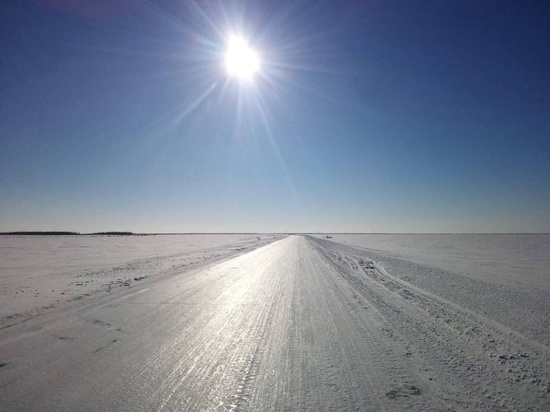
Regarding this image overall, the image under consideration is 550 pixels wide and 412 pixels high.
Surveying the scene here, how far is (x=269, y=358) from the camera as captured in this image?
3625mm

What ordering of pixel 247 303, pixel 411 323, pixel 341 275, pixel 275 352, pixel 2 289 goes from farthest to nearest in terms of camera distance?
1. pixel 341 275
2. pixel 2 289
3. pixel 247 303
4. pixel 411 323
5. pixel 275 352

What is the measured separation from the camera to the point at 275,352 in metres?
3.82

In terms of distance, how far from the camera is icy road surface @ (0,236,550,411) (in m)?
2.71

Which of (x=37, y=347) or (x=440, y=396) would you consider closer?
(x=440, y=396)

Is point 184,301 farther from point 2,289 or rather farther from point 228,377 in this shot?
point 2,289

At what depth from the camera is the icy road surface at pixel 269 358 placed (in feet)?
8.89

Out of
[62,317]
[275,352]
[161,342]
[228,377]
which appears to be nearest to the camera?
[228,377]

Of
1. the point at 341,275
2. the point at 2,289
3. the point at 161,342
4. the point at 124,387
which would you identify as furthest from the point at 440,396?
the point at 2,289

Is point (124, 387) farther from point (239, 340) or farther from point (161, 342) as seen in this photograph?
point (239, 340)

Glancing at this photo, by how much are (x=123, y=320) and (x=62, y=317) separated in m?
1.22

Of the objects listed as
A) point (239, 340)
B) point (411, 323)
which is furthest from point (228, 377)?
point (411, 323)

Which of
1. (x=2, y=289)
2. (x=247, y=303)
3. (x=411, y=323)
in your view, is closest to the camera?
(x=411, y=323)

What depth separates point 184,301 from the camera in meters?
6.73

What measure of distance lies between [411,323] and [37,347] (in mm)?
5472
